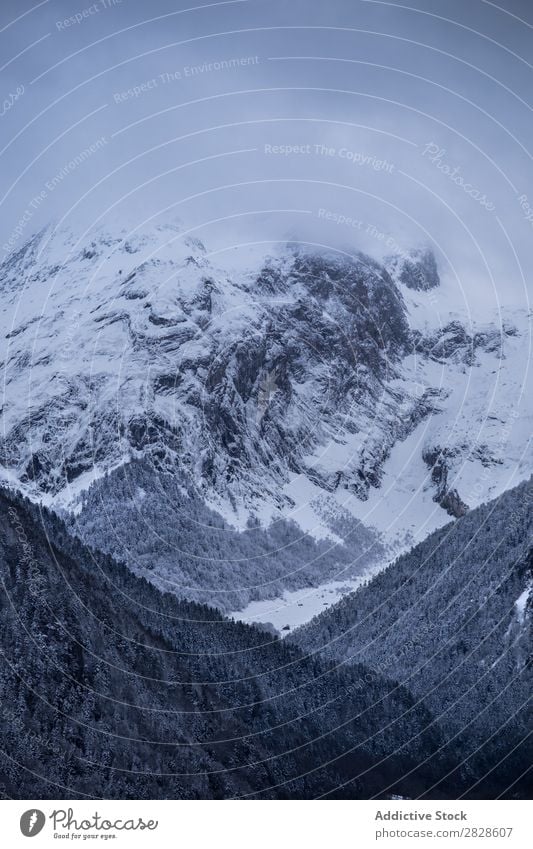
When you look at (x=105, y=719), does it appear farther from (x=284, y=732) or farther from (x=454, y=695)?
(x=454, y=695)

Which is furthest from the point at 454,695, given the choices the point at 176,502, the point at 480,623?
the point at 176,502

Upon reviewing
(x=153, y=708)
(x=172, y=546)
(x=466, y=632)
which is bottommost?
(x=153, y=708)

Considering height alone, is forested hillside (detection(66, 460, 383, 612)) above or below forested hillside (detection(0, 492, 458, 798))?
above

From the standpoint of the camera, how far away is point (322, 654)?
128500 mm

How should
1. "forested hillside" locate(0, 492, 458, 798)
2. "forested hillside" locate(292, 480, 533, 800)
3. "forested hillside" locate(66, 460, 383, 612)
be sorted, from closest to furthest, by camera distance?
"forested hillside" locate(0, 492, 458, 798) < "forested hillside" locate(292, 480, 533, 800) < "forested hillside" locate(66, 460, 383, 612)

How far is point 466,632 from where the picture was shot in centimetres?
11294

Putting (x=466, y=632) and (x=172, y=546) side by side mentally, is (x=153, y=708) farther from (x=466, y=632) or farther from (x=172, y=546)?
(x=172, y=546)

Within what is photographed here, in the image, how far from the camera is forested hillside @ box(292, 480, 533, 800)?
316 feet
